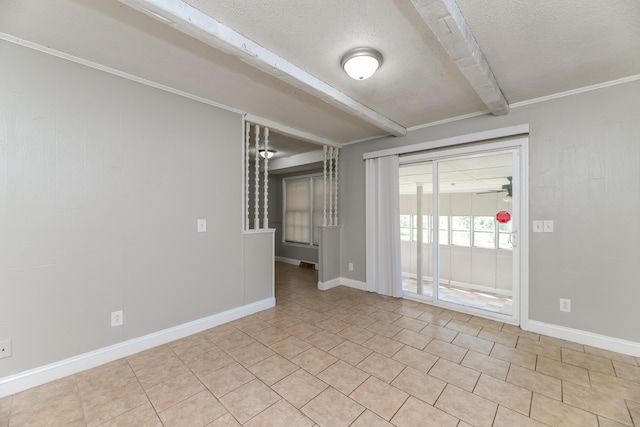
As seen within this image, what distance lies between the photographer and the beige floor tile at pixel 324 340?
252 cm

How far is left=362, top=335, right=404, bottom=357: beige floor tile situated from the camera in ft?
7.98

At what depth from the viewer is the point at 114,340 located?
2293 millimetres

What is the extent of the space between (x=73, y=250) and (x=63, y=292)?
325 mm

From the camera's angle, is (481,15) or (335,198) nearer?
(481,15)

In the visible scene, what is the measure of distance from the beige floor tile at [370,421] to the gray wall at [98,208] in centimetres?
197

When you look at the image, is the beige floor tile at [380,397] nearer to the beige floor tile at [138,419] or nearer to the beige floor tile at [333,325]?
the beige floor tile at [333,325]

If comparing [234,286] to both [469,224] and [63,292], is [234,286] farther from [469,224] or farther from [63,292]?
[469,224]

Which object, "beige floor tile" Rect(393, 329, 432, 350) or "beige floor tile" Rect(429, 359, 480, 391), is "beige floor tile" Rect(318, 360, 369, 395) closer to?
"beige floor tile" Rect(429, 359, 480, 391)

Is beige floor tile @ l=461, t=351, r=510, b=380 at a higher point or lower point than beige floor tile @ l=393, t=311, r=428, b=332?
lower

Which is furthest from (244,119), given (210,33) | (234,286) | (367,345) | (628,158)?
(628,158)

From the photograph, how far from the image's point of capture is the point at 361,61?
2004mm

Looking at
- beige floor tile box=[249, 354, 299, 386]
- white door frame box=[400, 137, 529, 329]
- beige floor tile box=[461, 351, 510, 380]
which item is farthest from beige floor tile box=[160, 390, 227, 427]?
white door frame box=[400, 137, 529, 329]

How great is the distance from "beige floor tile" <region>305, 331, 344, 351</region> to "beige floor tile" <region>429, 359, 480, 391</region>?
2.88 ft

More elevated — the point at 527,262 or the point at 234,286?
the point at 527,262
